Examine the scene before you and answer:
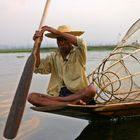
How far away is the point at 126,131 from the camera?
745 cm

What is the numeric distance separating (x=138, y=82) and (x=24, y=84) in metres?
3.19

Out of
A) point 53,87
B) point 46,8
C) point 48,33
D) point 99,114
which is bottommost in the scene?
point 99,114

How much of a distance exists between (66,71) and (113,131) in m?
1.62

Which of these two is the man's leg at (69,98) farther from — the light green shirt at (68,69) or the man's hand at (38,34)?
the man's hand at (38,34)

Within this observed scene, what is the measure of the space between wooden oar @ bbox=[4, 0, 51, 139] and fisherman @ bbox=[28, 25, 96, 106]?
27 centimetres

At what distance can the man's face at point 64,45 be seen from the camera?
246 inches

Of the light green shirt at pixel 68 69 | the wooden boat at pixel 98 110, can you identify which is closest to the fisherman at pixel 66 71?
the light green shirt at pixel 68 69

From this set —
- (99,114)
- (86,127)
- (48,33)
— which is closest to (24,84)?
(48,33)

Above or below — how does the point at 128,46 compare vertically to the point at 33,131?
above

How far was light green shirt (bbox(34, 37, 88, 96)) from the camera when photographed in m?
6.35

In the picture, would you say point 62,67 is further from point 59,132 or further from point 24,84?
point 59,132

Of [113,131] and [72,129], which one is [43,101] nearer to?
[72,129]

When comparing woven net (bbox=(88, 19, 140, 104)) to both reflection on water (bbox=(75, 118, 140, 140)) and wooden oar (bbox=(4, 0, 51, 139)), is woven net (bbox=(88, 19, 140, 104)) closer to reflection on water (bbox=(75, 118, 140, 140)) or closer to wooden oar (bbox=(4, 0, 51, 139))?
reflection on water (bbox=(75, 118, 140, 140))

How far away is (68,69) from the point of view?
6527 millimetres
